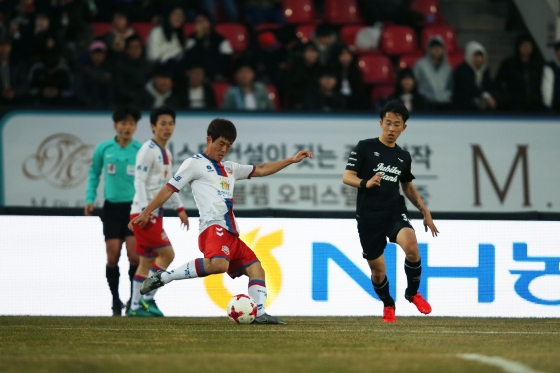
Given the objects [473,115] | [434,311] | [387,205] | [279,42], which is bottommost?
[434,311]

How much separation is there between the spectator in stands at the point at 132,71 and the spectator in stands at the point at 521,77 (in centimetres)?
533

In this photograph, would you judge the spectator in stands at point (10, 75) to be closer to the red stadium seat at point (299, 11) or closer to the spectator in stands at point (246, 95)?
the spectator in stands at point (246, 95)

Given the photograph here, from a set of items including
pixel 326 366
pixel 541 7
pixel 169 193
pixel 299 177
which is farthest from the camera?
pixel 541 7

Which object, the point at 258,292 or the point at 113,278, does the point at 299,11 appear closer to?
the point at 113,278

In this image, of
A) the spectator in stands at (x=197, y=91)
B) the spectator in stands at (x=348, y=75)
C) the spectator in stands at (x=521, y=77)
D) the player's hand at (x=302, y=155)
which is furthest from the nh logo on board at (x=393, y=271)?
the spectator in stands at (x=521, y=77)

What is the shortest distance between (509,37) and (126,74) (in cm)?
744

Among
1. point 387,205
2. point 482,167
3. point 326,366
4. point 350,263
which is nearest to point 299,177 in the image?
point 482,167

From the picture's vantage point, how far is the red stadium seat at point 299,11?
18.0 m

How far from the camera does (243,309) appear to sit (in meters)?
9.02

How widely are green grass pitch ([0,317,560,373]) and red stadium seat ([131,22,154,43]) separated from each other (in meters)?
7.49

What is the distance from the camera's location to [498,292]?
1124 centimetres

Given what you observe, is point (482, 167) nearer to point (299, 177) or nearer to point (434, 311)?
point (299, 177)

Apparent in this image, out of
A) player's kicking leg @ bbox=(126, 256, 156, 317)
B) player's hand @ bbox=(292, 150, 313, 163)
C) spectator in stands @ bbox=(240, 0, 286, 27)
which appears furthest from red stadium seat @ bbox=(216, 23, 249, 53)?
player's hand @ bbox=(292, 150, 313, 163)

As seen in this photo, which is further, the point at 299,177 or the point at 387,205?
the point at 299,177
